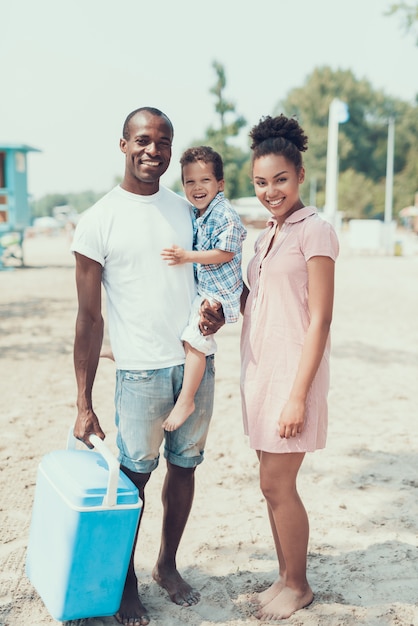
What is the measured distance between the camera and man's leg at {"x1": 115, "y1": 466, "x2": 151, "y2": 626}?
2855mm

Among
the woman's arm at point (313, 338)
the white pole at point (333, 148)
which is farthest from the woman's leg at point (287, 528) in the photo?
the white pole at point (333, 148)

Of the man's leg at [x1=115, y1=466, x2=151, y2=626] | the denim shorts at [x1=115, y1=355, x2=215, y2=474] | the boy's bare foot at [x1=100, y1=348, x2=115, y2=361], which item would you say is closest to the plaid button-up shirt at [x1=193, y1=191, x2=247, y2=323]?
the denim shorts at [x1=115, y1=355, x2=215, y2=474]

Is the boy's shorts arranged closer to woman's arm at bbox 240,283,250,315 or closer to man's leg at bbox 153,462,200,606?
woman's arm at bbox 240,283,250,315

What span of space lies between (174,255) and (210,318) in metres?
0.27

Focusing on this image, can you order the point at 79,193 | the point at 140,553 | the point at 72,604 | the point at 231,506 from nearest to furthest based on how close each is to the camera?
the point at 72,604, the point at 140,553, the point at 231,506, the point at 79,193

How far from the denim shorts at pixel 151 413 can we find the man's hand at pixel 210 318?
0.19 metres

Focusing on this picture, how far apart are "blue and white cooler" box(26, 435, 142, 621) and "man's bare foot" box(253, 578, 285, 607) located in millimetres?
647

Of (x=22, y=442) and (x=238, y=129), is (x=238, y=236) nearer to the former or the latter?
(x=22, y=442)

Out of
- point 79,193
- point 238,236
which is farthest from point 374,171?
point 79,193

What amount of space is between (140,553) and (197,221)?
5.35 feet

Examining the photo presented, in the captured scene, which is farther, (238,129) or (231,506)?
(238,129)

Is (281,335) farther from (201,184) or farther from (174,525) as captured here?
(174,525)

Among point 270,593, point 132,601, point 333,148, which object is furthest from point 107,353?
point 333,148

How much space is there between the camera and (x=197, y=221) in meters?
2.91
